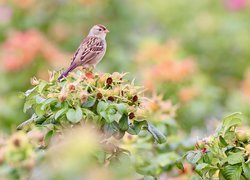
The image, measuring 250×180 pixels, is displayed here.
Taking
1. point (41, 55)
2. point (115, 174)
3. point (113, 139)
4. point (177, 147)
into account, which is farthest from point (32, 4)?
point (115, 174)

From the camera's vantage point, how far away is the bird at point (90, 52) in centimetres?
319

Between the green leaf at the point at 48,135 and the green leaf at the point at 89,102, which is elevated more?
the green leaf at the point at 89,102

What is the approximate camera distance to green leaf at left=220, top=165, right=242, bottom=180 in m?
2.36

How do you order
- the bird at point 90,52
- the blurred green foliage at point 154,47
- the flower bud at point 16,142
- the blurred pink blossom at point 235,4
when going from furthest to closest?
the blurred pink blossom at point 235,4 < the blurred green foliage at point 154,47 < the bird at point 90,52 < the flower bud at point 16,142

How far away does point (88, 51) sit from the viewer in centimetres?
329

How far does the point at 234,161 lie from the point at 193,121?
2641 millimetres

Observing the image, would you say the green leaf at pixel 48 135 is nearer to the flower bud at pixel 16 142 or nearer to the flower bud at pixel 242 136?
the flower bud at pixel 16 142

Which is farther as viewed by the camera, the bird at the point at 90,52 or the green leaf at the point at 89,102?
the bird at the point at 90,52

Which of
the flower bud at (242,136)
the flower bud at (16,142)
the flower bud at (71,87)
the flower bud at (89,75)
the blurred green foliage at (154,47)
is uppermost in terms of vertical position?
the blurred green foliage at (154,47)

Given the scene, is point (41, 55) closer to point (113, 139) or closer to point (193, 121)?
point (193, 121)

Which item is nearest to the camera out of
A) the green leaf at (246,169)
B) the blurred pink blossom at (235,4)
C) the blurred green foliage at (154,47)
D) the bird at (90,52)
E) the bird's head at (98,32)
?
the green leaf at (246,169)

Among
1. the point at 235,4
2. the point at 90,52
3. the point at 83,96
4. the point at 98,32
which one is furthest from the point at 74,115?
the point at 235,4

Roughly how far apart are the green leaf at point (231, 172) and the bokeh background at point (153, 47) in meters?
2.32

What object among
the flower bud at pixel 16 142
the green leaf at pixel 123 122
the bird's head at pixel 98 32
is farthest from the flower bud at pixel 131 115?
the bird's head at pixel 98 32
